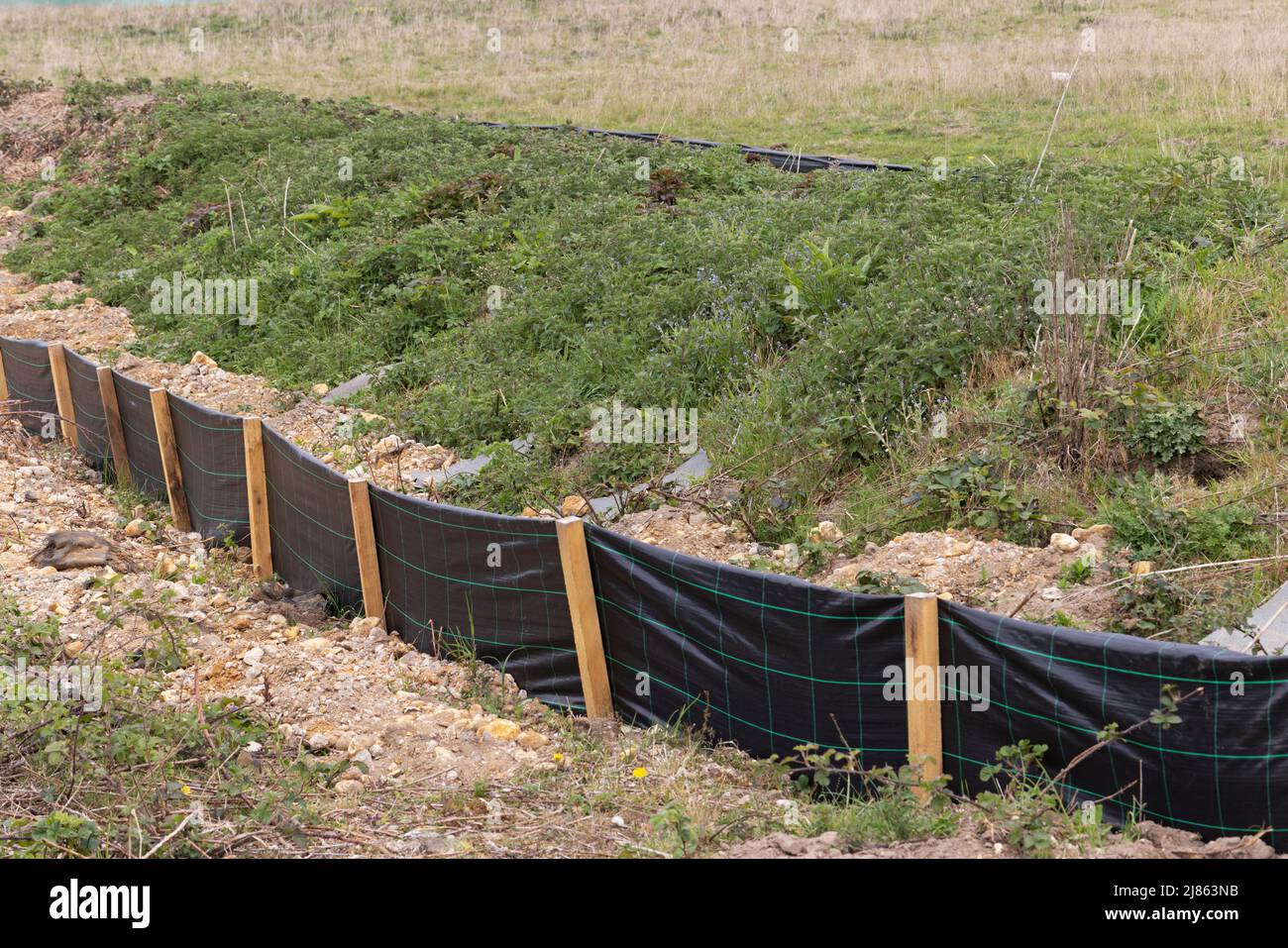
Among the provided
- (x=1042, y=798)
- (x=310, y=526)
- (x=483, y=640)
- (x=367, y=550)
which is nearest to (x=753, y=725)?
(x=1042, y=798)

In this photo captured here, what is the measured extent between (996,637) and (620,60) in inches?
980

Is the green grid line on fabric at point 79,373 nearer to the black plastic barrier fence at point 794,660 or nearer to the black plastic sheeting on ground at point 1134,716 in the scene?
the black plastic barrier fence at point 794,660

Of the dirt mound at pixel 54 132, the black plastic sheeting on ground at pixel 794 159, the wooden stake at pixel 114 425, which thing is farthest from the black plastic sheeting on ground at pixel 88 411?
the dirt mound at pixel 54 132

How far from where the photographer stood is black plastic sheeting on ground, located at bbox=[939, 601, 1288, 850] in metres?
4.20

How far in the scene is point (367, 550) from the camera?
720 centimetres

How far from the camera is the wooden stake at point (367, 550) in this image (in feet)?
23.2

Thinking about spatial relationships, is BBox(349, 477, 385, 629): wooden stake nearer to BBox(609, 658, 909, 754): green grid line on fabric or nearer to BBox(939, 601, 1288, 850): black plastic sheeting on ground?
BBox(609, 658, 909, 754): green grid line on fabric

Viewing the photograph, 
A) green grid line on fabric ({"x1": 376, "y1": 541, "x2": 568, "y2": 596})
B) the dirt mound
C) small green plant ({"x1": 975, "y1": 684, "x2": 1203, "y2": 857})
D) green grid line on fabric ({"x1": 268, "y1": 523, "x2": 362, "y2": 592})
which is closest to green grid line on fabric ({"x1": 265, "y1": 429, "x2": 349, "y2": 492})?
green grid line on fabric ({"x1": 376, "y1": 541, "x2": 568, "y2": 596})

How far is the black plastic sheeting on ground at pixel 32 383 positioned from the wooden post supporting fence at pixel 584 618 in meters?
7.14

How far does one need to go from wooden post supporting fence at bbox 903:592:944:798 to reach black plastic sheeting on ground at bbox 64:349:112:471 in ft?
26.1

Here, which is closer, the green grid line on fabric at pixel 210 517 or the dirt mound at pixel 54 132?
the green grid line on fabric at pixel 210 517

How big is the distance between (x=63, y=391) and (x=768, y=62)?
1738cm

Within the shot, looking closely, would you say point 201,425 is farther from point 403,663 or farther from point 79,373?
point 403,663
